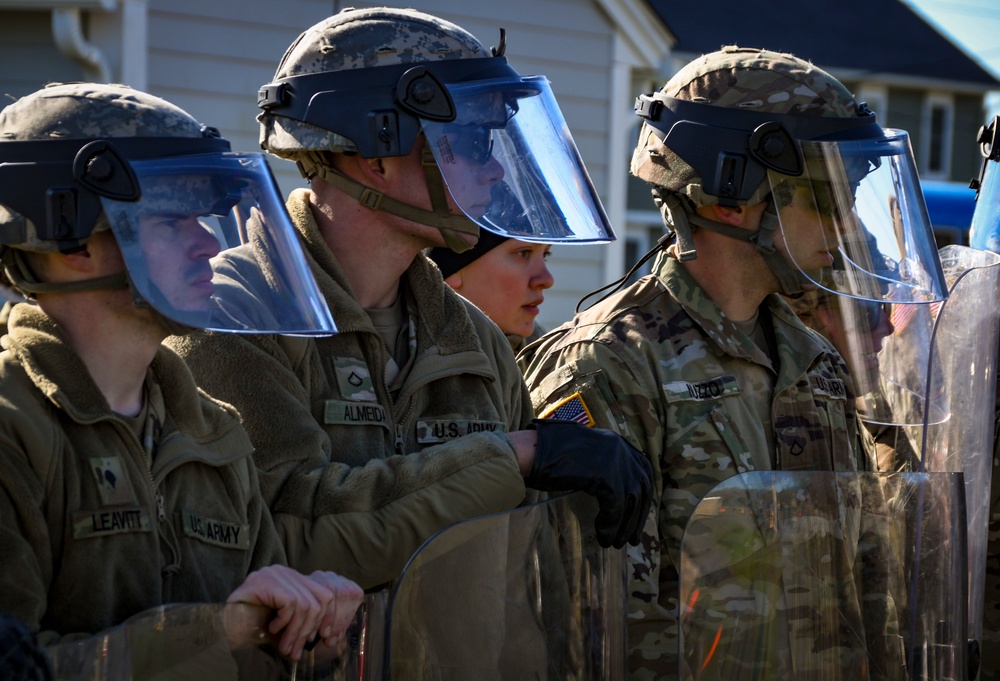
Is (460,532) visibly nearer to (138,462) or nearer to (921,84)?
(138,462)

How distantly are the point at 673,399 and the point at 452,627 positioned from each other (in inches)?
49.6

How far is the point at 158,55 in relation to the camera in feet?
24.5

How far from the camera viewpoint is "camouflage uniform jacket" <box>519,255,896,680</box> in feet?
10.2

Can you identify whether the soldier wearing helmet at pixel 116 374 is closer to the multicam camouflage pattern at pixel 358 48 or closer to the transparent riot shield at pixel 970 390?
the multicam camouflage pattern at pixel 358 48

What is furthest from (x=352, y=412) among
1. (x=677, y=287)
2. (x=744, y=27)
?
(x=744, y=27)

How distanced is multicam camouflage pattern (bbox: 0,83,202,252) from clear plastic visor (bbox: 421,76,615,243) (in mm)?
776

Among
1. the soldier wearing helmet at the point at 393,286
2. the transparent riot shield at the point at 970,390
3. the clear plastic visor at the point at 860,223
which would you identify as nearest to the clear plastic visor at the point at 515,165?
the soldier wearing helmet at the point at 393,286

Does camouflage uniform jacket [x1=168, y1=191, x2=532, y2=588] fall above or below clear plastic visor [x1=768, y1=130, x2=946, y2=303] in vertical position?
below

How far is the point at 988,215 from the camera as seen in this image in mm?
4031

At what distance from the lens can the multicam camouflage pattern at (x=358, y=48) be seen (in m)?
2.97

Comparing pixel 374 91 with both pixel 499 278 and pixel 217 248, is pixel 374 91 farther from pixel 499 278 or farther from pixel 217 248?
pixel 499 278

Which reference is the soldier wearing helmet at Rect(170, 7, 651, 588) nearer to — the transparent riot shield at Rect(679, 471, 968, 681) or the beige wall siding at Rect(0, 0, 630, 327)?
the transparent riot shield at Rect(679, 471, 968, 681)

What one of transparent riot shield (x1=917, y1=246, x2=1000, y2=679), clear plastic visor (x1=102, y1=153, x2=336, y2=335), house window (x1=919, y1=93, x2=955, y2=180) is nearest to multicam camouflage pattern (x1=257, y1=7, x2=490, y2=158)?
clear plastic visor (x1=102, y1=153, x2=336, y2=335)

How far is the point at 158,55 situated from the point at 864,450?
5.05 meters
